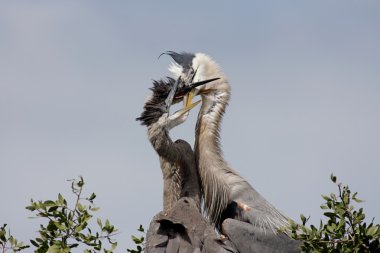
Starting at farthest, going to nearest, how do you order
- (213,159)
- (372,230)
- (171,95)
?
1. (213,159)
2. (171,95)
3. (372,230)

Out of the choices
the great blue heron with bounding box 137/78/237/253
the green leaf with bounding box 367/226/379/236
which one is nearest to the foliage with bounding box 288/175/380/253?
the green leaf with bounding box 367/226/379/236

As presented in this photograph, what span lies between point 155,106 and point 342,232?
338cm

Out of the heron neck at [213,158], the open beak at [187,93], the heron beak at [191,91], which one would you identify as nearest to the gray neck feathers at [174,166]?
the heron neck at [213,158]

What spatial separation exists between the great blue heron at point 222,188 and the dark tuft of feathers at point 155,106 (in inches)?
18.8

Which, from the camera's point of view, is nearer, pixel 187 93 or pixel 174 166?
pixel 174 166

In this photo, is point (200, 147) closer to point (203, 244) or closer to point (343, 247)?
point (203, 244)

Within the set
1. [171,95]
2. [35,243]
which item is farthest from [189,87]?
[35,243]

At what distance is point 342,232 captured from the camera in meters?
6.87

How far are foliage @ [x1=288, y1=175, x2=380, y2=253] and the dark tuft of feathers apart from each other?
3.07m

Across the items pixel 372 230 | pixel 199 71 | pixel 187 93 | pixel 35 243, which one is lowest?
pixel 372 230

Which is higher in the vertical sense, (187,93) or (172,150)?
(187,93)

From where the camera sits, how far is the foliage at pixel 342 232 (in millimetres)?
6805

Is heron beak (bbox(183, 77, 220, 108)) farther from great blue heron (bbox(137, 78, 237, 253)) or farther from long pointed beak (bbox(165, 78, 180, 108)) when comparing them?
long pointed beak (bbox(165, 78, 180, 108))

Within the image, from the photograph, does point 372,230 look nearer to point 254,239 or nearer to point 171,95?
point 254,239
